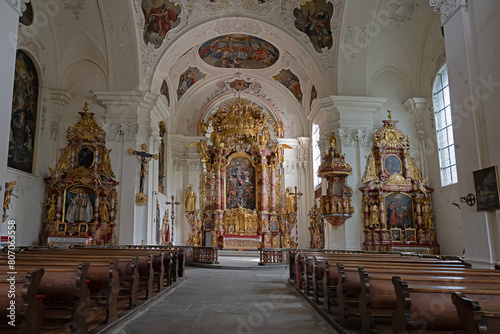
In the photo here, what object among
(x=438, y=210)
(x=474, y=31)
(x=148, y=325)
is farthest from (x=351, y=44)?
(x=148, y=325)

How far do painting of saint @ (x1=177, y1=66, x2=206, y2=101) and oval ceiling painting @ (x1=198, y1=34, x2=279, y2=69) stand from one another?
0.90 m

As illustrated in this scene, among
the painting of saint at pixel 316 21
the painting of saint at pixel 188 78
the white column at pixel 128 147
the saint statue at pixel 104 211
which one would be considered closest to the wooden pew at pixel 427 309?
the white column at pixel 128 147

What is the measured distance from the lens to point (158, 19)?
48.2 ft

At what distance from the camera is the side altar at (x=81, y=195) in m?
13.2

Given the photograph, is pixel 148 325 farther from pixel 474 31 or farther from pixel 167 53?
pixel 167 53

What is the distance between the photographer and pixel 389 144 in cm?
1398

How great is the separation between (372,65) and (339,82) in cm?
162

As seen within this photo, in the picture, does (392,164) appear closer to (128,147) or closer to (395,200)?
(395,200)

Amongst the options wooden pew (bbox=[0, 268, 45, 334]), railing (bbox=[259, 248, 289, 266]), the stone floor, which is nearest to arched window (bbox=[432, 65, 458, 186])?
railing (bbox=[259, 248, 289, 266])

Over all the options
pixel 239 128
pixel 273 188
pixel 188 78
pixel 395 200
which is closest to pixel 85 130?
pixel 188 78

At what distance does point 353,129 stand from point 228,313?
10321mm

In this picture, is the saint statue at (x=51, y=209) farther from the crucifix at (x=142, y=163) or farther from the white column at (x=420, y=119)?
the white column at (x=420, y=119)

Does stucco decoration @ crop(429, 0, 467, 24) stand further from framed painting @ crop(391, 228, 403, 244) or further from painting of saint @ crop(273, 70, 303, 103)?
painting of saint @ crop(273, 70, 303, 103)

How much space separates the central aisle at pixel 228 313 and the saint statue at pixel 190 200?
1139cm
